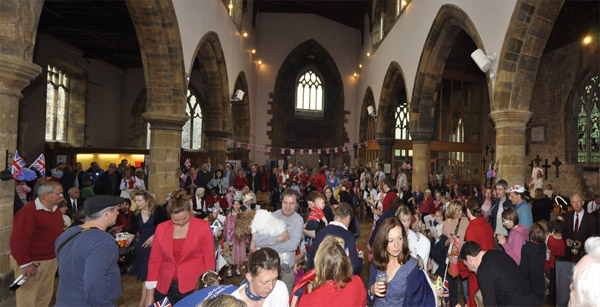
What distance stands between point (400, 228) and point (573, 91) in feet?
39.2

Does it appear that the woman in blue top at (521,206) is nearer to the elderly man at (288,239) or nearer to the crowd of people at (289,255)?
the crowd of people at (289,255)

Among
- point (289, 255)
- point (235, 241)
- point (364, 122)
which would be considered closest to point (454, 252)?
point (289, 255)

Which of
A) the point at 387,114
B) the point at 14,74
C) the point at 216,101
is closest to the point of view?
the point at 14,74

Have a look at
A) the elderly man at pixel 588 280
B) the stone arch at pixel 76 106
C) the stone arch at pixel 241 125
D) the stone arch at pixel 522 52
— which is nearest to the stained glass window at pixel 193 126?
the stone arch at pixel 241 125

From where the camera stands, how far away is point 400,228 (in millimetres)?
2645

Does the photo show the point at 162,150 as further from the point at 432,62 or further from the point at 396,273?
the point at 432,62

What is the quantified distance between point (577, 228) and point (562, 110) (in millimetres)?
8216

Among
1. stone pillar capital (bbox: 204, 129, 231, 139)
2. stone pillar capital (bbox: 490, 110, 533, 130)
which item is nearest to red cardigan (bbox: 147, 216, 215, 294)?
stone pillar capital (bbox: 490, 110, 533, 130)

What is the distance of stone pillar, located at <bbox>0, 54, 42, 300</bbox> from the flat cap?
2202 millimetres

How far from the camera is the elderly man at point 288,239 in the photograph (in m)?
3.29

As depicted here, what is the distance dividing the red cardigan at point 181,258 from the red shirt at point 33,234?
146cm

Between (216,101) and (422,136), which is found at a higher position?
(216,101)

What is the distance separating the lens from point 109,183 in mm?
8312

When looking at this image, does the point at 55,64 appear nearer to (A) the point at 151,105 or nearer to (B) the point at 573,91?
(A) the point at 151,105
